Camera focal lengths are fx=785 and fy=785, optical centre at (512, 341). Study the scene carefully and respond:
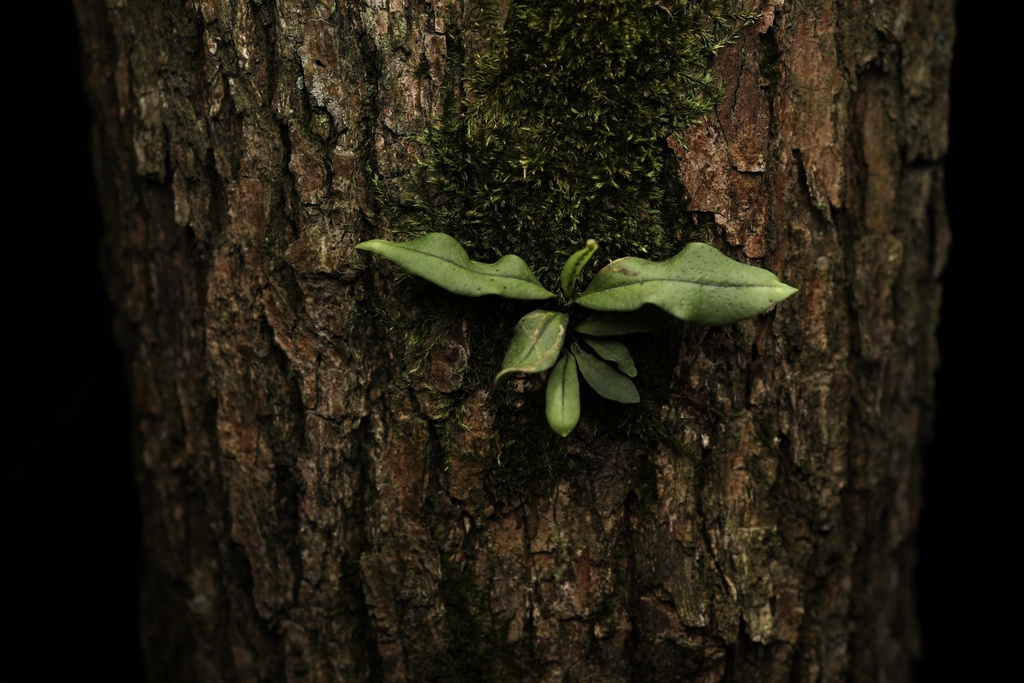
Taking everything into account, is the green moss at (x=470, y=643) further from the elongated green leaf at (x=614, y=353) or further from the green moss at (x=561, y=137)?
the elongated green leaf at (x=614, y=353)

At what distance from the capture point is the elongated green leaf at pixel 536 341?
1.40m

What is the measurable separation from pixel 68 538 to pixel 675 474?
2.48m

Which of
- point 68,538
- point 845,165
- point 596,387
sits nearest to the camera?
point 596,387

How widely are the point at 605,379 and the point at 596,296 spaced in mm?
167

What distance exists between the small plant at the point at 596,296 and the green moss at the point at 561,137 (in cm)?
9

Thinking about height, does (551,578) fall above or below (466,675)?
above

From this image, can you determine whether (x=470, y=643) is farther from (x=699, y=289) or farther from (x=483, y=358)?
(x=699, y=289)

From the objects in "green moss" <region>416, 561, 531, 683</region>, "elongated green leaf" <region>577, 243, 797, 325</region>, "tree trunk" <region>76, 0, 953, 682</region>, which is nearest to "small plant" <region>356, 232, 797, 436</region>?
"elongated green leaf" <region>577, 243, 797, 325</region>

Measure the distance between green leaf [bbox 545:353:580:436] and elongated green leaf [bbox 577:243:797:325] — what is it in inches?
4.9

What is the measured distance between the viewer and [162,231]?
184 cm

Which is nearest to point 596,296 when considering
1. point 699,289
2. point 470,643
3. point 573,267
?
point 573,267

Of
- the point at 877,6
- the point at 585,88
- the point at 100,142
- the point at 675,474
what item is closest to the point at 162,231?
the point at 100,142

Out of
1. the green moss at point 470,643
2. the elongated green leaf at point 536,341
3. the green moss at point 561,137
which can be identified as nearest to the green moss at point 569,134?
the green moss at point 561,137

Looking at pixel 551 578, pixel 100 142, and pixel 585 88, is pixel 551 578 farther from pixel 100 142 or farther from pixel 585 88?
pixel 100 142
